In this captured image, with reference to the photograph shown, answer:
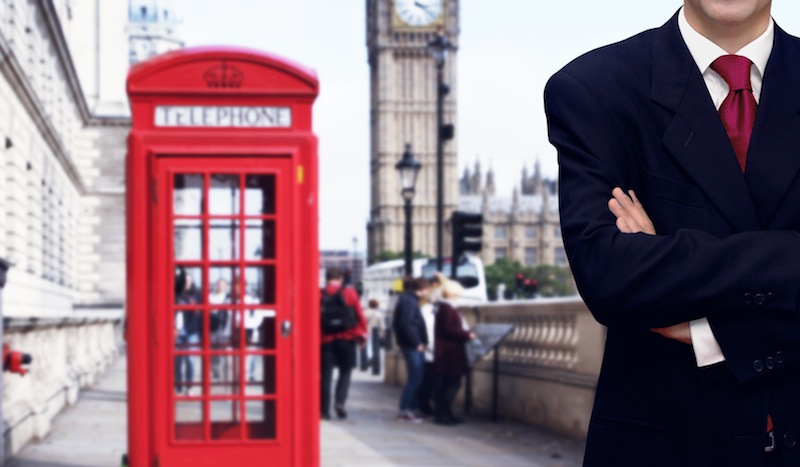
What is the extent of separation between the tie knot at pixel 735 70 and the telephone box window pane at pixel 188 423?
6.51m

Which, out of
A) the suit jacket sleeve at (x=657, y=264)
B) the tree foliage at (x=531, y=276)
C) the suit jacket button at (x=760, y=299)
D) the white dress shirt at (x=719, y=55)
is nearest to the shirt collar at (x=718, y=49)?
the white dress shirt at (x=719, y=55)

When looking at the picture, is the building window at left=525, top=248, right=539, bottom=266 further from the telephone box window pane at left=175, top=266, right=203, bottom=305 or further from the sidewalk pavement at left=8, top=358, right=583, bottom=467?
the telephone box window pane at left=175, top=266, right=203, bottom=305

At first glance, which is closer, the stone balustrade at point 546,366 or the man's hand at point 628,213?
the man's hand at point 628,213

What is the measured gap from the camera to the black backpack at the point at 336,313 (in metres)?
16.1

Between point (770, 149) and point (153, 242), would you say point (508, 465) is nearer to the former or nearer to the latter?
point (153, 242)

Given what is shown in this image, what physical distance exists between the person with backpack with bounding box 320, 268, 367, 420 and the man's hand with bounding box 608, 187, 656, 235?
13.9 m

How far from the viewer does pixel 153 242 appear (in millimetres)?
8297

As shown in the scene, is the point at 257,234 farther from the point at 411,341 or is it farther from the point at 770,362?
the point at 411,341

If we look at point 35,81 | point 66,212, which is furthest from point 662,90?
point 66,212

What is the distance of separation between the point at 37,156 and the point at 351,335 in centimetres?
994

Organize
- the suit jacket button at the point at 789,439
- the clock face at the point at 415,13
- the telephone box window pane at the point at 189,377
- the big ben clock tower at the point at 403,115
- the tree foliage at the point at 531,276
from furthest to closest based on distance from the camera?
the tree foliage at the point at 531,276, the big ben clock tower at the point at 403,115, the clock face at the point at 415,13, the telephone box window pane at the point at 189,377, the suit jacket button at the point at 789,439

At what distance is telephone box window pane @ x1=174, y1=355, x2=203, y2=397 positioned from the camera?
8406 millimetres

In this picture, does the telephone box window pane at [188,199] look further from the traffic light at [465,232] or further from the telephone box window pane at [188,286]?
the traffic light at [465,232]

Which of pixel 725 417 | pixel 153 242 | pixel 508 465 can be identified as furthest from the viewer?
pixel 508 465
